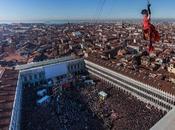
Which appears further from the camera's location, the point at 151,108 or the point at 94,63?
the point at 94,63

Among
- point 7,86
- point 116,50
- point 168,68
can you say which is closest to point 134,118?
point 7,86

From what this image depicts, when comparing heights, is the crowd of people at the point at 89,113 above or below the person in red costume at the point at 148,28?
below

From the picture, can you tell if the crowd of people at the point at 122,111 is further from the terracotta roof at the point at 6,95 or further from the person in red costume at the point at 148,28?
the person in red costume at the point at 148,28

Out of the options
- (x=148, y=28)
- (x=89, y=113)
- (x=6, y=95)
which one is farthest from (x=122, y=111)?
(x=148, y=28)

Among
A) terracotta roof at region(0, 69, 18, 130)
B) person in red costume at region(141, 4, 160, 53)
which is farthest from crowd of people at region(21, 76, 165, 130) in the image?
person in red costume at region(141, 4, 160, 53)

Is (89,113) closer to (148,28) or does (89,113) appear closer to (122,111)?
(122,111)

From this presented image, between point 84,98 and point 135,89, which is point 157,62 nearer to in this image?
point 135,89

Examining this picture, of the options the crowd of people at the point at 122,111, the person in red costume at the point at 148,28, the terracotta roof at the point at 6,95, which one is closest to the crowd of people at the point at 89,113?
the crowd of people at the point at 122,111
